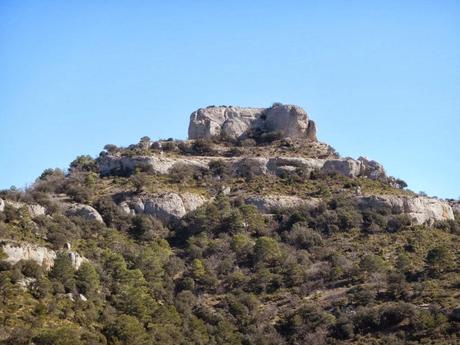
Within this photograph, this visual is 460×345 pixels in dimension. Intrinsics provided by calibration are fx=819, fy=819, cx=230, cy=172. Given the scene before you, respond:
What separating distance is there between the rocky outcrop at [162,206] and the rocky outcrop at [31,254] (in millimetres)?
17692

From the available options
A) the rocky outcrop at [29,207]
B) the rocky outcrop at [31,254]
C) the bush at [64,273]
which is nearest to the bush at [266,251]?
the rocky outcrop at [31,254]

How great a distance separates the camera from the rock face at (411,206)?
80450 millimetres

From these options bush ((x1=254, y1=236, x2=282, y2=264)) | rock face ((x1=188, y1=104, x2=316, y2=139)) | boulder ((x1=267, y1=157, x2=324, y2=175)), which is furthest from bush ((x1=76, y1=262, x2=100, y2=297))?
rock face ((x1=188, y1=104, x2=316, y2=139))

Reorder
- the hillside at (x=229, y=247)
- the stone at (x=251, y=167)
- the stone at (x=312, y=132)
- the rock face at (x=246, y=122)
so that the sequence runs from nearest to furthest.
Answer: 1. the hillside at (x=229, y=247)
2. the stone at (x=251, y=167)
3. the rock face at (x=246, y=122)
4. the stone at (x=312, y=132)

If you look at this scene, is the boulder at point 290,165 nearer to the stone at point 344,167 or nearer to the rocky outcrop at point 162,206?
the stone at point 344,167

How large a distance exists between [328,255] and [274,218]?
32.0ft

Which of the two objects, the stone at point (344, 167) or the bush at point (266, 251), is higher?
the stone at point (344, 167)

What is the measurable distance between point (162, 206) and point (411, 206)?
2470 centimetres

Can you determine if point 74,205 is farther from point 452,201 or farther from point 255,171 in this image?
point 452,201

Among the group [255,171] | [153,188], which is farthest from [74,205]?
[255,171]

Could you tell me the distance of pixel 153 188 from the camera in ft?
268

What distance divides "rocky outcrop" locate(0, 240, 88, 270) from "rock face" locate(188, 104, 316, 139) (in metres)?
39.3

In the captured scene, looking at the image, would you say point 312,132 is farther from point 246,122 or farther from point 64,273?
point 64,273

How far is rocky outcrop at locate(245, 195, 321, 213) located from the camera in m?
81.2
